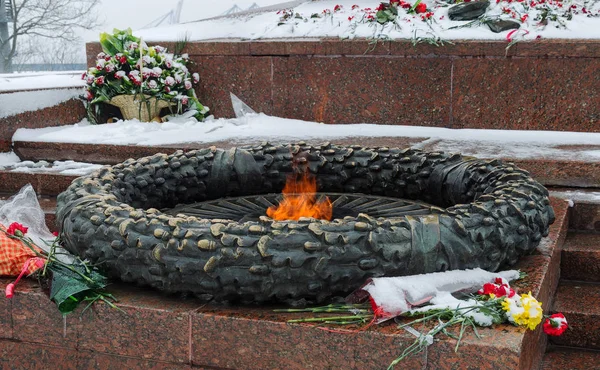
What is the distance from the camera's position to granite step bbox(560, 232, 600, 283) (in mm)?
3201

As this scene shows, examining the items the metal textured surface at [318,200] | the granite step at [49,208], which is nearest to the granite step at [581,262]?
the metal textured surface at [318,200]

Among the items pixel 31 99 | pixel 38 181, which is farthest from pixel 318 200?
pixel 31 99

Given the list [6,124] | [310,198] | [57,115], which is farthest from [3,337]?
[57,115]

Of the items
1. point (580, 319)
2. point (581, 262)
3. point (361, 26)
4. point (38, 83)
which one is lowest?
point (580, 319)

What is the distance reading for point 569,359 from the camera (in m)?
2.88

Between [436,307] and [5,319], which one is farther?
[5,319]

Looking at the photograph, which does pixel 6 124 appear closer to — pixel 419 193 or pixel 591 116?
pixel 419 193

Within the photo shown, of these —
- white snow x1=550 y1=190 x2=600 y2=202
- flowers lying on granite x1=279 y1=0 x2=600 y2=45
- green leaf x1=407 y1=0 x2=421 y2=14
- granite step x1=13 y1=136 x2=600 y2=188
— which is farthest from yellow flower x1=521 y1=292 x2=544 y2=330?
green leaf x1=407 y1=0 x2=421 y2=14

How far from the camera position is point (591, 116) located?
17.7 feet

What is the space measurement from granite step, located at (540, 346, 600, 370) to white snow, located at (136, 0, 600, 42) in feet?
10.5

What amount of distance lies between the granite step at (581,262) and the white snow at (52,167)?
2.81m

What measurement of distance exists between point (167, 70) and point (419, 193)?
3.39 m

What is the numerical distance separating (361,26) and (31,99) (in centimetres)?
275

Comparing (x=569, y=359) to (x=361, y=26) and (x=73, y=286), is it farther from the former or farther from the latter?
(x=361, y=26)
